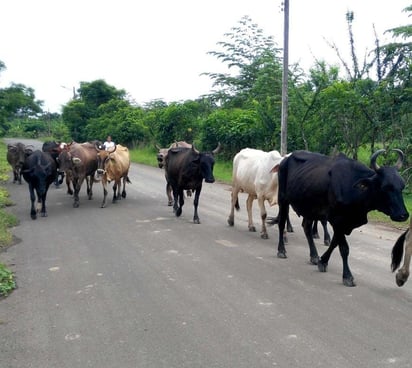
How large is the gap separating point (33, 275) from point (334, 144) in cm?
1268

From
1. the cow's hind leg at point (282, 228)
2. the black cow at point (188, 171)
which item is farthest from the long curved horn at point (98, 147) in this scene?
the cow's hind leg at point (282, 228)

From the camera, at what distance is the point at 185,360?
4215mm

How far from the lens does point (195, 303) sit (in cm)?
561

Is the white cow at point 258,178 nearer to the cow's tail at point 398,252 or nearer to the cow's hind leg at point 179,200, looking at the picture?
the cow's hind leg at point 179,200

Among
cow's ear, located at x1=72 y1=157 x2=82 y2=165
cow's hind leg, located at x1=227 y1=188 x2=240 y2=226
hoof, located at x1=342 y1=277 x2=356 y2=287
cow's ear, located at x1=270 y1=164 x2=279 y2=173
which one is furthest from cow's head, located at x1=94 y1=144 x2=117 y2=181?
hoof, located at x1=342 y1=277 x2=356 y2=287

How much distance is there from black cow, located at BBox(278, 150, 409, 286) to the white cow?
119 centimetres

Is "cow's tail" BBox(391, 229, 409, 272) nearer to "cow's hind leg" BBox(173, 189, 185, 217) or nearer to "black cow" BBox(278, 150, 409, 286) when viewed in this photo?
"black cow" BBox(278, 150, 409, 286)

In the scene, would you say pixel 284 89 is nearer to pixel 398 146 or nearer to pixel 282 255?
pixel 398 146

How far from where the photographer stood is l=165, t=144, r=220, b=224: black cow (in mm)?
10805

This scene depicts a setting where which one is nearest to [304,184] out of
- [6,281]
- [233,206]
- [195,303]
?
[195,303]

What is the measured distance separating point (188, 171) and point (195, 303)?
19.0ft

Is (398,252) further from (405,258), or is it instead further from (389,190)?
(389,190)

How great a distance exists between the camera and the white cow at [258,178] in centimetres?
909

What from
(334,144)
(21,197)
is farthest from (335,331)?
(334,144)
